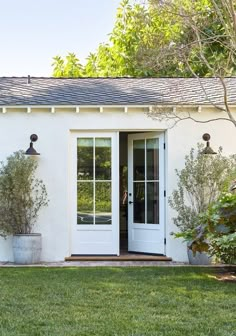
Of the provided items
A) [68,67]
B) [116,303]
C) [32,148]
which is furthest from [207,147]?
[68,67]

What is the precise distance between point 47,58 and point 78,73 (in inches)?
76.5

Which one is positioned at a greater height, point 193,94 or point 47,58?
point 47,58

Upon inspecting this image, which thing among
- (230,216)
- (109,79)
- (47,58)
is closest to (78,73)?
(47,58)

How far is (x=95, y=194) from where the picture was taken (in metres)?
9.38

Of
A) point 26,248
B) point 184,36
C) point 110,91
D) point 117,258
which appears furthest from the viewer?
point 110,91

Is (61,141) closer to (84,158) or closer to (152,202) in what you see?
(84,158)

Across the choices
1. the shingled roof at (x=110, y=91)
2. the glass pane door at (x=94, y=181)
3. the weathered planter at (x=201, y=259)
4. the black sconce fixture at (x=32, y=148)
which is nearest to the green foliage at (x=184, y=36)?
the shingled roof at (x=110, y=91)

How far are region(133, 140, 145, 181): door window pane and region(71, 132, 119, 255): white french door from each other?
0.57 metres

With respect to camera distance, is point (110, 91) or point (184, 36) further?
point (110, 91)

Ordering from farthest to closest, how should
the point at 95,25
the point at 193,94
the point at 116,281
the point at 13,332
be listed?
the point at 95,25 < the point at 193,94 < the point at 116,281 < the point at 13,332

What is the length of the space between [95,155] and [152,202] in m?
1.54

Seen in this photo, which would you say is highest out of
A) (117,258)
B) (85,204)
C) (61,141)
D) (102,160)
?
(61,141)

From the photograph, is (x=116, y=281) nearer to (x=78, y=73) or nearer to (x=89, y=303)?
(x=89, y=303)

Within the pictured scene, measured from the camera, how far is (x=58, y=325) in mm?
4660
